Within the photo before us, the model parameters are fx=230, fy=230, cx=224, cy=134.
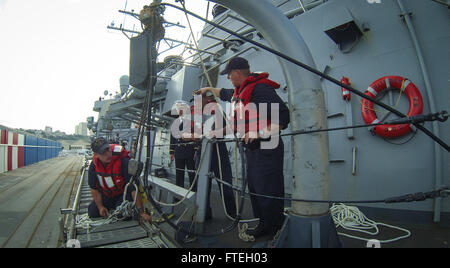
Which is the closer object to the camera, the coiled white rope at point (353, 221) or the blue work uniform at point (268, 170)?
the blue work uniform at point (268, 170)

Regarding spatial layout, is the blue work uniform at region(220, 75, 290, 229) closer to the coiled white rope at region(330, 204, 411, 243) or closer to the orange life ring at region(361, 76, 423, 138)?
the coiled white rope at region(330, 204, 411, 243)

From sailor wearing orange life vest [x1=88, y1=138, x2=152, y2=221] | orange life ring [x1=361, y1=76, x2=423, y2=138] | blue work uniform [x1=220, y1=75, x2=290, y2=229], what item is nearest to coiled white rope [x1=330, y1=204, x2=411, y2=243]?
blue work uniform [x1=220, y1=75, x2=290, y2=229]

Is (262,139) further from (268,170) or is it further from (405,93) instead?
(405,93)

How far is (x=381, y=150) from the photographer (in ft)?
8.62

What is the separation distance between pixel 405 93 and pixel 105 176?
3600 mm

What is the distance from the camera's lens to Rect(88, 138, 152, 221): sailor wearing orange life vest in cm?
279

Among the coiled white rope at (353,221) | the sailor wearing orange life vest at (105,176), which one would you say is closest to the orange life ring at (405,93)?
the coiled white rope at (353,221)

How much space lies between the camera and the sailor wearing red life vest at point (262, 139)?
5.56 feet

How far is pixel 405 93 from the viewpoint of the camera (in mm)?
2477

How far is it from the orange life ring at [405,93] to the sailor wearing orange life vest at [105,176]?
9.54ft

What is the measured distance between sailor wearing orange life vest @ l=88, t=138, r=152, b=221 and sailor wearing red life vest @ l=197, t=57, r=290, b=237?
1.60 m

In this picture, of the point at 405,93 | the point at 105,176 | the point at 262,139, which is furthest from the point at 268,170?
the point at 105,176

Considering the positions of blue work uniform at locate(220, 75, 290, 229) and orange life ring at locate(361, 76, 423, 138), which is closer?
blue work uniform at locate(220, 75, 290, 229)

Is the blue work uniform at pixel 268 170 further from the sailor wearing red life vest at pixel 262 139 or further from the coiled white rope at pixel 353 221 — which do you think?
the coiled white rope at pixel 353 221
